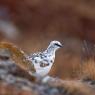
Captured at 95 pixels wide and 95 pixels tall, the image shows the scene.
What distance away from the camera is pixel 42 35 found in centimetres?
3606

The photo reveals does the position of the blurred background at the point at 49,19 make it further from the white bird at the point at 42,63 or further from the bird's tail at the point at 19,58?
the white bird at the point at 42,63

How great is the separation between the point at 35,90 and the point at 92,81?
7.76ft

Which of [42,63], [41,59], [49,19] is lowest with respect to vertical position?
[42,63]

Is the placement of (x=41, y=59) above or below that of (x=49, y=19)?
below

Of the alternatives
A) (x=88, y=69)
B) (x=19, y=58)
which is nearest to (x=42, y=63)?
(x=19, y=58)

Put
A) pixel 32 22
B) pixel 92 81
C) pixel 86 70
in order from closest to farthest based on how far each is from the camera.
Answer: pixel 92 81 < pixel 86 70 < pixel 32 22

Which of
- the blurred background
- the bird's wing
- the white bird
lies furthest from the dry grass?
the blurred background

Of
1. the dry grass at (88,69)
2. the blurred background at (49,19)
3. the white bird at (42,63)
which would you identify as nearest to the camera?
the white bird at (42,63)

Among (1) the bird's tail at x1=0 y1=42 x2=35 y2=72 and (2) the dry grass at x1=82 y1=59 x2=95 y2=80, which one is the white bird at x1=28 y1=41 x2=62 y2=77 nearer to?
(1) the bird's tail at x1=0 y1=42 x2=35 y2=72

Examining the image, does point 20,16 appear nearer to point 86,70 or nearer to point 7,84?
point 86,70

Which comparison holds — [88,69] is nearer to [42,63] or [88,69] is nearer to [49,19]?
[42,63]

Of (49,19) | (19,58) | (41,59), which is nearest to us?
(41,59)

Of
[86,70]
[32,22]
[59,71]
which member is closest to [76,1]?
[32,22]

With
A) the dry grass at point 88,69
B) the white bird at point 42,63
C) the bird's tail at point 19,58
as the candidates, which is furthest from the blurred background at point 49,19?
the white bird at point 42,63
